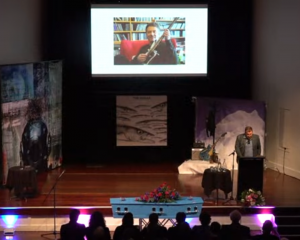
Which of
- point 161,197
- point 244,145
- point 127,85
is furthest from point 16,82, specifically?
point 244,145

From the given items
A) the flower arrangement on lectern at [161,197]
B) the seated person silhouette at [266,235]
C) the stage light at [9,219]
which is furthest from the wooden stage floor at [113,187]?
the seated person silhouette at [266,235]

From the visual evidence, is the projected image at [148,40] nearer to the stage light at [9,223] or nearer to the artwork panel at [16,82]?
the artwork panel at [16,82]

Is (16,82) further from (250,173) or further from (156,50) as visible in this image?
(250,173)

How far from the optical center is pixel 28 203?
1176cm

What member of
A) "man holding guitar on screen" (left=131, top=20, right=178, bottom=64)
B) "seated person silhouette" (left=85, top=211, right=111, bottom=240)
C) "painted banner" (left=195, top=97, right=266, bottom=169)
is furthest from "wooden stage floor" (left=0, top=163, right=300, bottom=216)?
"seated person silhouette" (left=85, top=211, right=111, bottom=240)

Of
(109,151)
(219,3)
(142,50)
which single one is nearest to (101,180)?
(109,151)

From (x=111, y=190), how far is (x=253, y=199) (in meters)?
2.95

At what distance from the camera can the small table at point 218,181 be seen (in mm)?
11867

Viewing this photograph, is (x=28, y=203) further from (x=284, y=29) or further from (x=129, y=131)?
(x=284, y=29)

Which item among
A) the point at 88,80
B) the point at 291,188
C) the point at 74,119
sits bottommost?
the point at 291,188

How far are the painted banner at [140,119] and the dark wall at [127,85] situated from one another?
168 mm

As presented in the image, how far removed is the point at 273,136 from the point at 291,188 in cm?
215

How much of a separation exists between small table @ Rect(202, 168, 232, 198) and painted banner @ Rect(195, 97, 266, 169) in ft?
9.37

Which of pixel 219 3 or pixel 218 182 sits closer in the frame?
pixel 218 182
